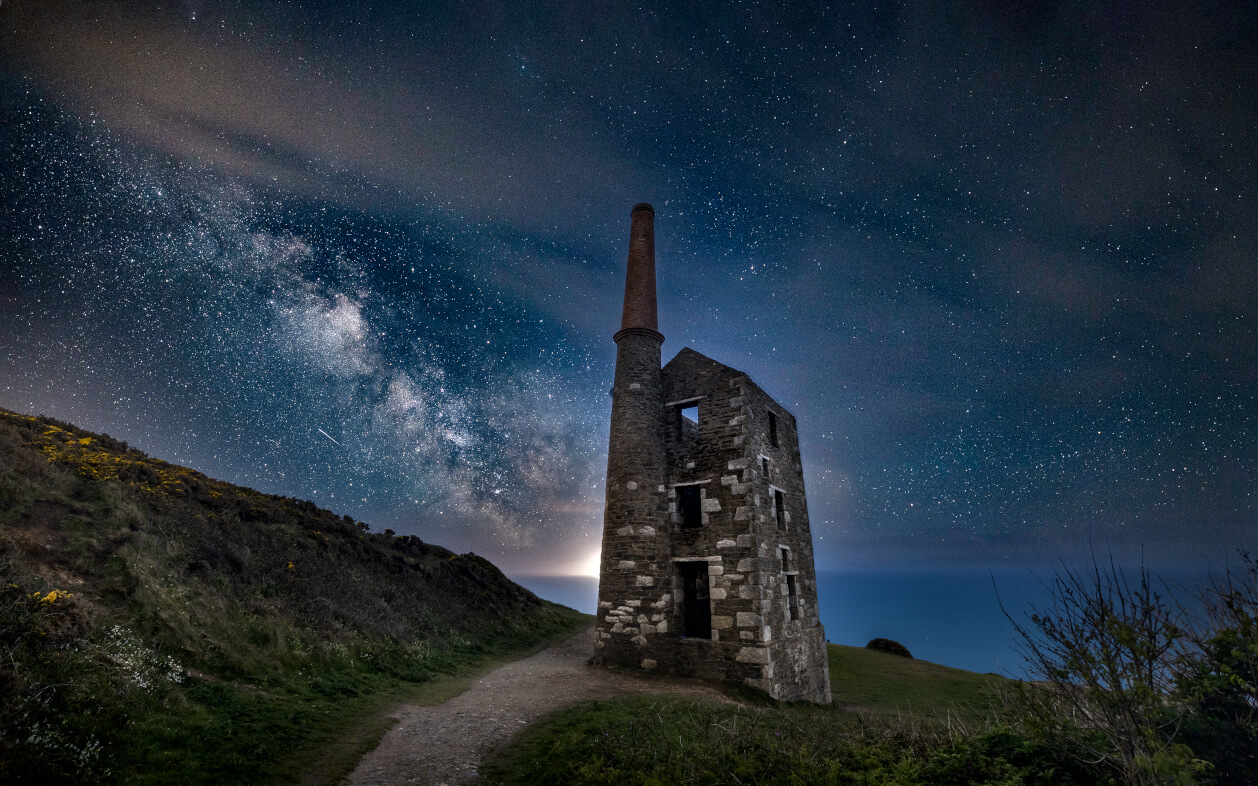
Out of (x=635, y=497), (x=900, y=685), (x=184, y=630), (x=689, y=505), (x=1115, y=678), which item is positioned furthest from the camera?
(x=900, y=685)

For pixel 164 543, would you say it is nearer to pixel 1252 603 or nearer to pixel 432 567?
pixel 432 567

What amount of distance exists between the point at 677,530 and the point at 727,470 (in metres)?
2.77

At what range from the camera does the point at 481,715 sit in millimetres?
10844

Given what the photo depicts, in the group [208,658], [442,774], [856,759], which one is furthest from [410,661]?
[856,759]

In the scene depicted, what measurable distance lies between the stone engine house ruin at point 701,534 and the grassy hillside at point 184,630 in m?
6.28

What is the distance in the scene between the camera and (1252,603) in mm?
5191

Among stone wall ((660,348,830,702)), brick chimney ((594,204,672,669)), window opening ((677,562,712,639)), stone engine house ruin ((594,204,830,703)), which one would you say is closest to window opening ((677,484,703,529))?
stone engine house ruin ((594,204,830,703))

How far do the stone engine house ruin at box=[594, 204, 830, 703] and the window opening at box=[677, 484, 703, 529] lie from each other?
0.09m

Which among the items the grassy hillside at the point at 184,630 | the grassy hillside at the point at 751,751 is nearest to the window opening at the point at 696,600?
the grassy hillside at the point at 751,751

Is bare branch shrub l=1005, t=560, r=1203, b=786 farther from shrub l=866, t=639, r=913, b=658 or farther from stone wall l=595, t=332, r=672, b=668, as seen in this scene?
shrub l=866, t=639, r=913, b=658

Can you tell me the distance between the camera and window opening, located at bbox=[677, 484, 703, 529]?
1839 cm

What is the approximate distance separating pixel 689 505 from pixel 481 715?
11514mm

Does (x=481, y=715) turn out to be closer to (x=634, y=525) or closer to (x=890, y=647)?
(x=634, y=525)

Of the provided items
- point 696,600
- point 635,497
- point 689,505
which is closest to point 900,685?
point 696,600
